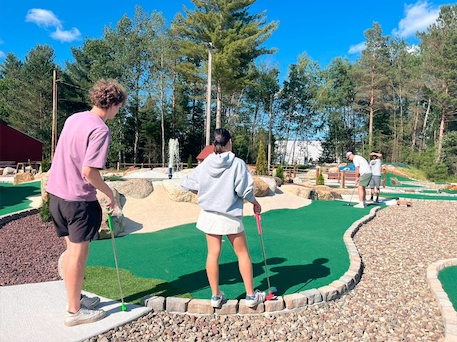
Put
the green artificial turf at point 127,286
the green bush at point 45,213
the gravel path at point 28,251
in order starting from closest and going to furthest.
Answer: the green artificial turf at point 127,286, the gravel path at point 28,251, the green bush at point 45,213

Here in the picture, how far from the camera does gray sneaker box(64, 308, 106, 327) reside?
220 cm

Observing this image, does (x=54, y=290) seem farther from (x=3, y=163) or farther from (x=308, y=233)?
(x=3, y=163)

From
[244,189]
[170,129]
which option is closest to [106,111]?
[244,189]

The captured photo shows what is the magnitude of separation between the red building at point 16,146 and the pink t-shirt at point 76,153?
24076mm

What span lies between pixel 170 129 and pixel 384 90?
23.7 meters

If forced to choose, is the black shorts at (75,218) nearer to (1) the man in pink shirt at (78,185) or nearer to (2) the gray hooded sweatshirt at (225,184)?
(1) the man in pink shirt at (78,185)

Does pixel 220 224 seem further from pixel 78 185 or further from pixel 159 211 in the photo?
pixel 159 211

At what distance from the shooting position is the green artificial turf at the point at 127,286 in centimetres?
278

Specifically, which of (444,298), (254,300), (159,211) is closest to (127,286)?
(254,300)

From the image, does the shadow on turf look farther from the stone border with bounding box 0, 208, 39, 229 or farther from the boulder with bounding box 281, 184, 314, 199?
the boulder with bounding box 281, 184, 314, 199

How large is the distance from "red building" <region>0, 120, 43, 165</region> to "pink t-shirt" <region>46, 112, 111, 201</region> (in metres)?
24.1

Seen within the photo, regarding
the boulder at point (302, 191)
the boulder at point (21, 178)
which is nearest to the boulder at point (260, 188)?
the boulder at point (302, 191)

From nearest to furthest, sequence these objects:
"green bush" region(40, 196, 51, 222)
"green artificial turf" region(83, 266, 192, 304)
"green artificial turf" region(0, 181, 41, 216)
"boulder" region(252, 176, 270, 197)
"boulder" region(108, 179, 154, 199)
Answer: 1. "green artificial turf" region(83, 266, 192, 304)
2. "green bush" region(40, 196, 51, 222)
3. "green artificial turf" region(0, 181, 41, 216)
4. "boulder" region(108, 179, 154, 199)
5. "boulder" region(252, 176, 270, 197)

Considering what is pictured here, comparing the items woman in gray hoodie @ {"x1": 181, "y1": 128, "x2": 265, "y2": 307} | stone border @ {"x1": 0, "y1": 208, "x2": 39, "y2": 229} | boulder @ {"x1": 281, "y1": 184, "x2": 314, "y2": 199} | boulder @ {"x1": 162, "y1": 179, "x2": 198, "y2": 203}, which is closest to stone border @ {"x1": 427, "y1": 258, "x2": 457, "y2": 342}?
woman in gray hoodie @ {"x1": 181, "y1": 128, "x2": 265, "y2": 307}
